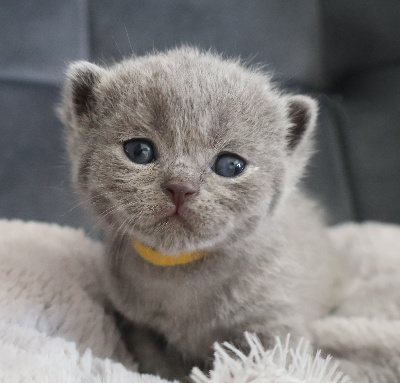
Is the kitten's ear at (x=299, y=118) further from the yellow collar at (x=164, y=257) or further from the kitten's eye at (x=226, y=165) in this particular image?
the yellow collar at (x=164, y=257)

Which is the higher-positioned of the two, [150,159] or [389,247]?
[150,159]

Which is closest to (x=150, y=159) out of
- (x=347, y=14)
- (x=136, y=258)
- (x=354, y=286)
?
(x=136, y=258)

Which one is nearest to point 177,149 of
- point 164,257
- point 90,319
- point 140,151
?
point 140,151

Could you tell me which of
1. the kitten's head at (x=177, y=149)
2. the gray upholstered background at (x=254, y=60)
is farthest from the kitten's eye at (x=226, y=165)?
the gray upholstered background at (x=254, y=60)

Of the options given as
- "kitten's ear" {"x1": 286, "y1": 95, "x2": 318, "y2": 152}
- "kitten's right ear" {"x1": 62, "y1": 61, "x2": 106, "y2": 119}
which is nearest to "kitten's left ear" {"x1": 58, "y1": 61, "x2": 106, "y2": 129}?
"kitten's right ear" {"x1": 62, "y1": 61, "x2": 106, "y2": 119}

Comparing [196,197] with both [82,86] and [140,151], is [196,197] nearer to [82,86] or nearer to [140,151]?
[140,151]

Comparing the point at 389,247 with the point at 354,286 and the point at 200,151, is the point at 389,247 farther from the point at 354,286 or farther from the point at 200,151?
the point at 200,151

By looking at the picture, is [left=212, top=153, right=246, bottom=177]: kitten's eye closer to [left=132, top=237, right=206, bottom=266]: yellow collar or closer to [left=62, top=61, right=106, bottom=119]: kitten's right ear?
[left=132, top=237, right=206, bottom=266]: yellow collar
